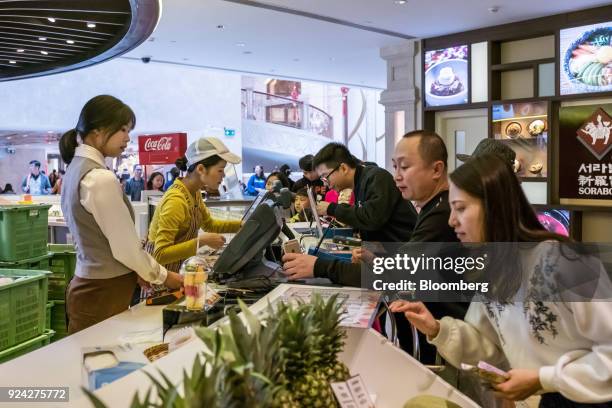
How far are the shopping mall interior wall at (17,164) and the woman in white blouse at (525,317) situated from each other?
589 inches

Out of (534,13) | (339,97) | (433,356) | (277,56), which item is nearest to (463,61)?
(534,13)

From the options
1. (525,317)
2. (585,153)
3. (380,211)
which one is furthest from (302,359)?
(585,153)

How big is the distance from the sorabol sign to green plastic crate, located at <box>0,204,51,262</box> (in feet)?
7.56

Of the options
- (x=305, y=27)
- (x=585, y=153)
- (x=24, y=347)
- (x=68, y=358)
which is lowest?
(x=24, y=347)

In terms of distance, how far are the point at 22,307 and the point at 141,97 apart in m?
12.7

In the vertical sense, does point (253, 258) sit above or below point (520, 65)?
below

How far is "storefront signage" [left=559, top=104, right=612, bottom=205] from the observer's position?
20.8ft

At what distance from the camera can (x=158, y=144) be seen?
6.82 metres

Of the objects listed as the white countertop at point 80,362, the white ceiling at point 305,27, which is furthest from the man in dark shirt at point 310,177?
the white countertop at point 80,362

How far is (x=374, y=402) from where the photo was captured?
1.34m

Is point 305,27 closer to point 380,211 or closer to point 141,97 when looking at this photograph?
point 380,211

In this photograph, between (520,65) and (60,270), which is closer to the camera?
(60,270)

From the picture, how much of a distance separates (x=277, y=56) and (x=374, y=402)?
8640mm

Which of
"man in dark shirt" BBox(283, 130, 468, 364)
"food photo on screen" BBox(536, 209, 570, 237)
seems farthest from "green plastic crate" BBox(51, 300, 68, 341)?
"food photo on screen" BBox(536, 209, 570, 237)
